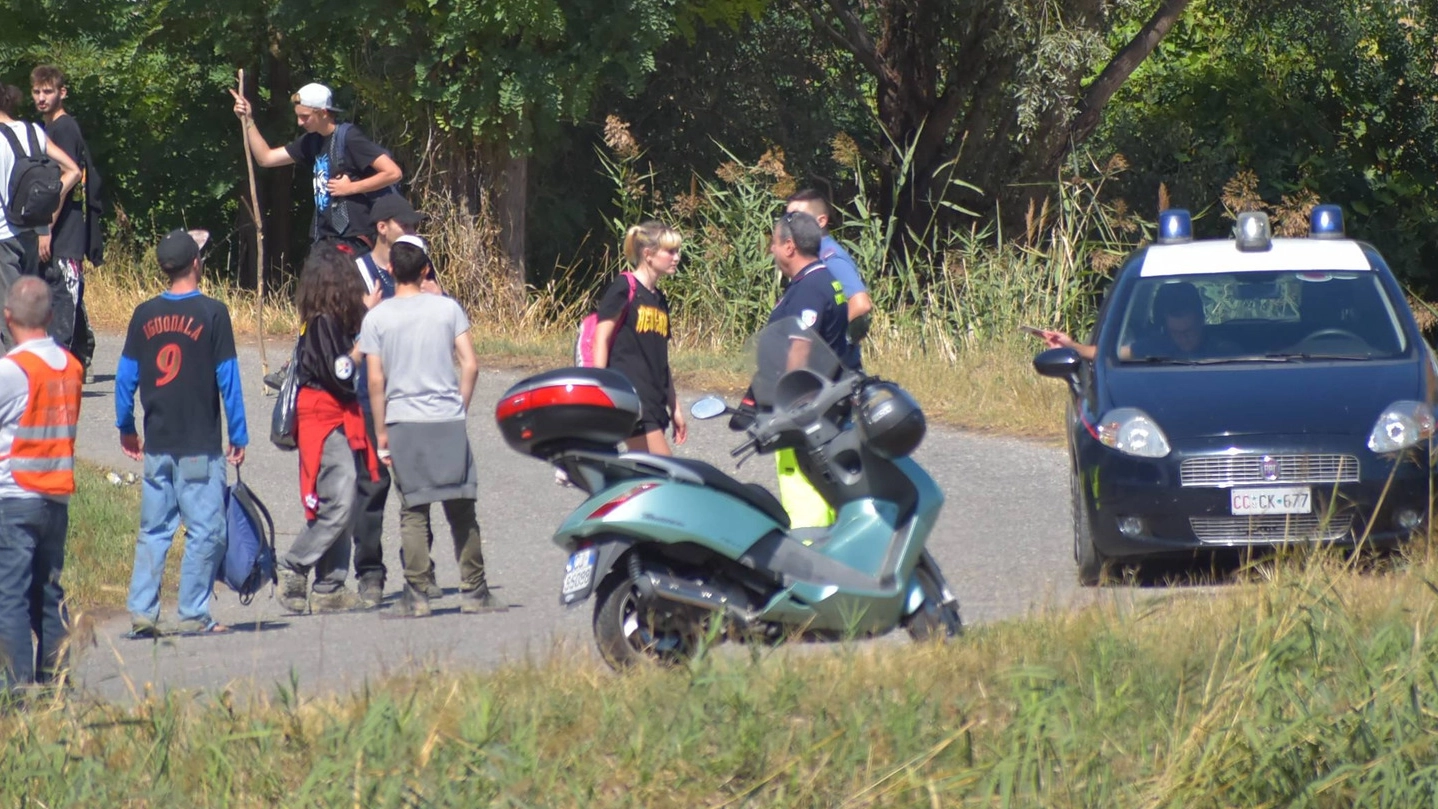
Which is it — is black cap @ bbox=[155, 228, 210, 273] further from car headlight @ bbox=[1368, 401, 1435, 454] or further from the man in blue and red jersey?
car headlight @ bbox=[1368, 401, 1435, 454]

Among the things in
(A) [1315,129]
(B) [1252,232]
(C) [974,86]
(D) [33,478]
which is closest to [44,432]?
(D) [33,478]

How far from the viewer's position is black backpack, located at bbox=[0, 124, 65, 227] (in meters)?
11.7

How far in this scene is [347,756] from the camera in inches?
205

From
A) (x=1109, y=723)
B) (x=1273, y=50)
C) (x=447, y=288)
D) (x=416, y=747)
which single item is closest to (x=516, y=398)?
(x=416, y=747)

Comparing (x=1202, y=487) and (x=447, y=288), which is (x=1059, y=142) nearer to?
(x=447, y=288)

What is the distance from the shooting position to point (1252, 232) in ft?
31.8

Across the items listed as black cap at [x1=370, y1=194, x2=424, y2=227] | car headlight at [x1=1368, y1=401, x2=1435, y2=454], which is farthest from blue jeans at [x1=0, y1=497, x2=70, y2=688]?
car headlight at [x1=1368, y1=401, x2=1435, y2=454]

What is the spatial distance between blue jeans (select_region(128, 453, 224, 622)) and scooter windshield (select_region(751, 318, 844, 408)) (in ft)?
7.98

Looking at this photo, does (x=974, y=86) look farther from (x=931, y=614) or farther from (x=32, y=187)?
(x=931, y=614)

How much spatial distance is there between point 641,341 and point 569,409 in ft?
8.24

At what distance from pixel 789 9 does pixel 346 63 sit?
6.97 meters

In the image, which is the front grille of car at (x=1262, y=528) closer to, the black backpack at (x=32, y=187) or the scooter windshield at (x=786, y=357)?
the scooter windshield at (x=786, y=357)

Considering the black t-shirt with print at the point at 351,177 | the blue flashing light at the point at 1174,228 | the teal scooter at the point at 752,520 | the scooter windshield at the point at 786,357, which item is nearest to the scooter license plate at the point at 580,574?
the teal scooter at the point at 752,520

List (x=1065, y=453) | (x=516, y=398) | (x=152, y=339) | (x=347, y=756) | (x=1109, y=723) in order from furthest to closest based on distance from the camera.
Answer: (x=1065, y=453)
(x=152, y=339)
(x=516, y=398)
(x=1109, y=723)
(x=347, y=756)
